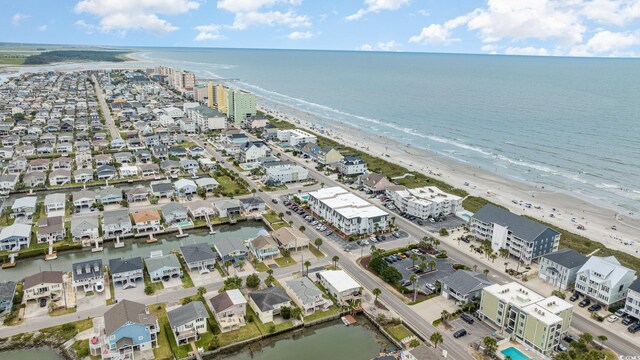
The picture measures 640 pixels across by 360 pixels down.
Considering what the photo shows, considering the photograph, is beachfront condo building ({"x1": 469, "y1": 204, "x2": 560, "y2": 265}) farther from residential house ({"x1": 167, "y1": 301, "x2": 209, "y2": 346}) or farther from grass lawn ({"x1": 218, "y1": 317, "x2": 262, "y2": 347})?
residential house ({"x1": 167, "y1": 301, "x2": 209, "y2": 346})

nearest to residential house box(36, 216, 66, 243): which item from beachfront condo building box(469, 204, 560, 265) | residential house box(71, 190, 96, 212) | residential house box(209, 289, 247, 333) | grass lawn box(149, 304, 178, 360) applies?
residential house box(71, 190, 96, 212)

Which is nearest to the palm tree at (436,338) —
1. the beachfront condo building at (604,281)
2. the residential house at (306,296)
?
the residential house at (306,296)

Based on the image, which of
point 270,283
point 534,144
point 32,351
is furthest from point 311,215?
point 534,144

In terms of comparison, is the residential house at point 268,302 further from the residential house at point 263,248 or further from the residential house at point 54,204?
the residential house at point 54,204

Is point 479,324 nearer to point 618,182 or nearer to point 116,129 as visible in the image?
point 618,182

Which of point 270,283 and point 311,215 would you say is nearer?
point 270,283

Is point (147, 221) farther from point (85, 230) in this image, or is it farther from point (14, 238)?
point (14, 238)
